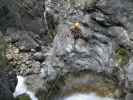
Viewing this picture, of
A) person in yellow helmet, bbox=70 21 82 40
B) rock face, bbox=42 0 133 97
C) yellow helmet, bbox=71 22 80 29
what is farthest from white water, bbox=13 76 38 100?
yellow helmet, bbox=71 22 80 29

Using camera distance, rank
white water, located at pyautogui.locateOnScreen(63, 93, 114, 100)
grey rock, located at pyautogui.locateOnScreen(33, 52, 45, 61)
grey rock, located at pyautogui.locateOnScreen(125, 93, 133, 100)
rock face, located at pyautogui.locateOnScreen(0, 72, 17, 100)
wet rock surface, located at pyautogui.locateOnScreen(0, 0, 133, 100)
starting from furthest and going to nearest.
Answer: grey rock, located at pyautogui.locateOnScreen(33, 52, 45, 61), wet rock surface, located at pyautogui.locateOnScreen(0, 0, 133, 100), white water, located at pyautogui.locateOnScreen(63, 93, 114, 100), grey rock, located at pyautogui.locateOnScreen(125, 93, 133, 100), rock face, located at pyautogui.locateOnScreen(0, 72, 17, 100)

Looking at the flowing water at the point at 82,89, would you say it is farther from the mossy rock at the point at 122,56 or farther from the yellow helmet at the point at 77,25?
the yellow helmet at the point at 77,25

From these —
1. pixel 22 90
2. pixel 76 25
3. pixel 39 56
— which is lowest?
pixel 22 90

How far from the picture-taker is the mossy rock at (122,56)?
7.44 meters

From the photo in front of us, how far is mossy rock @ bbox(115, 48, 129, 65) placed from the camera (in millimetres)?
7436

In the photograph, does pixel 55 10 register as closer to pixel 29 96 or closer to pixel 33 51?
pixel 33 51

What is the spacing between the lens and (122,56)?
296 inches

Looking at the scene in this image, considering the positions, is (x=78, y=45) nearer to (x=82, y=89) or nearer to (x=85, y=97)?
(x=82, y=89)

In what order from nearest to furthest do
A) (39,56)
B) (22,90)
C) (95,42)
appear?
(22,90), (95,42), (39,56)

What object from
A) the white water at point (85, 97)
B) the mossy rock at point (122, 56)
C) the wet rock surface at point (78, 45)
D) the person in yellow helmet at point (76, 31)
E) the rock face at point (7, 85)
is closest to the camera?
the rock face at point (7, 85)

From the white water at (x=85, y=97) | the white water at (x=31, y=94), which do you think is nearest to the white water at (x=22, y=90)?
the white water at (x=31, y=94)

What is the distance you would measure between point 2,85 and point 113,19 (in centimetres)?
351

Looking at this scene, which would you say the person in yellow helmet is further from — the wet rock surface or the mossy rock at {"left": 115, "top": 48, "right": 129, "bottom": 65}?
the mossy rock at {"left": 115, "top": 48, "right": 129, "bottom": 65}

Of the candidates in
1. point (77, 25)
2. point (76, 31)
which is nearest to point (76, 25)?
point (77, 25)
